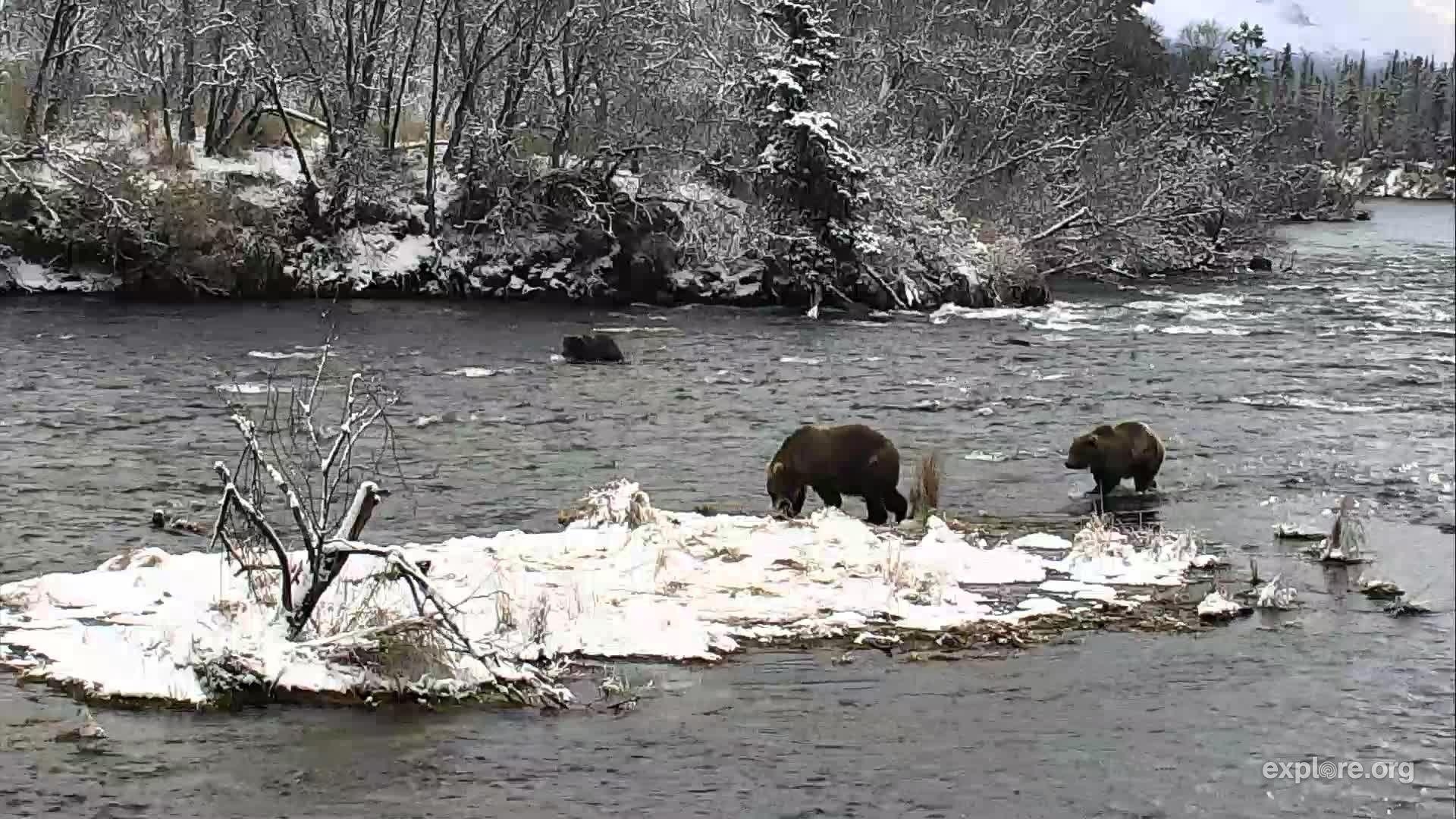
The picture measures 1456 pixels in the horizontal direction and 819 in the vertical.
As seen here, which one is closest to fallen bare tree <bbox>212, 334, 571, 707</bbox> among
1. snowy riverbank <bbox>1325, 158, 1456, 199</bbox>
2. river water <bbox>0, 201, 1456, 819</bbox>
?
river water <bbox>0, 201, 1456, 819</bbox>

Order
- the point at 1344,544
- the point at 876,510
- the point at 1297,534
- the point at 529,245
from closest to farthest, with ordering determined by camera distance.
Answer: the point at 1344,544 → the point at 1297,534 → the point at 876,510 → the point at 529,245

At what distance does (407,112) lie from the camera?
43188 mm

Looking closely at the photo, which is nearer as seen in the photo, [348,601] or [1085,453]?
[348,601]

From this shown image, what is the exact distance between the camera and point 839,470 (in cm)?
1296

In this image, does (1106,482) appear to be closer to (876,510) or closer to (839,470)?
(876,510)

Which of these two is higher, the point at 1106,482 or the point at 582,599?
the point at 1106,482

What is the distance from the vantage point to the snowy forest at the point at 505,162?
33.5 m

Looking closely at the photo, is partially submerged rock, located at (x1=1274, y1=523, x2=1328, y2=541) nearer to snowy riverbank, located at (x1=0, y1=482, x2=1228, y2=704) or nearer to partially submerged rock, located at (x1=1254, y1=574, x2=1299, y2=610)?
snowy riverbank, located at (x1=0, y1=482, x2=1228, y2=704)

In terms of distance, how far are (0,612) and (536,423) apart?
9.61 m

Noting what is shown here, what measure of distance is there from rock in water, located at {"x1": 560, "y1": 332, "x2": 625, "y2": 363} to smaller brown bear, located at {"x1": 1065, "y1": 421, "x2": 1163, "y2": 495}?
1115 cm

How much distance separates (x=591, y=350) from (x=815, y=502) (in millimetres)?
11161

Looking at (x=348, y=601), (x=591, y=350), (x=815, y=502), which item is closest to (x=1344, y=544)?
(x=815, y=502)

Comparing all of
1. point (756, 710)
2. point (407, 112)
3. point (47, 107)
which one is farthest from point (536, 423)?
point (407, 112)

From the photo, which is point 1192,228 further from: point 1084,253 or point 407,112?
point 407,112
